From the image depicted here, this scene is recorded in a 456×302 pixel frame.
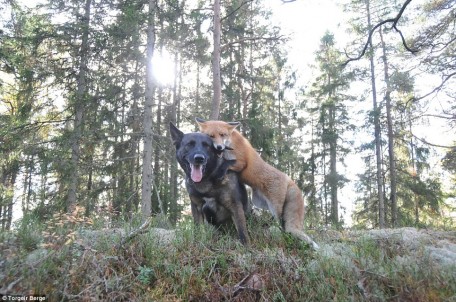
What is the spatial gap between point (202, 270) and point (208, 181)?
5.41 feet

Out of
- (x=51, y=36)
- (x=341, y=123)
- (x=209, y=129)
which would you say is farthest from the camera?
(x=341, y=123)

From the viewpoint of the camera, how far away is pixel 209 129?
277 inches

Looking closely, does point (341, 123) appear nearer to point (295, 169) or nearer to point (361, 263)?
point (295, 169)

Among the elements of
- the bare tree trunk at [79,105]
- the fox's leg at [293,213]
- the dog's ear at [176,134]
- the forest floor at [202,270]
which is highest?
the bare tree trunk at [79,105]

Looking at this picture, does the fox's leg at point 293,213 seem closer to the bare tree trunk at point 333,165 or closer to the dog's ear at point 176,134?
the dog's ear at point 176,134

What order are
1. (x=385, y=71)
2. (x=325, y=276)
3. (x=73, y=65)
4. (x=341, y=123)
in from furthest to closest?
(x=341, y=123), (x=385, y=71), (x=73, y=65), (x=325, y=276)

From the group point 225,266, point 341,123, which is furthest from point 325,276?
point 341,123

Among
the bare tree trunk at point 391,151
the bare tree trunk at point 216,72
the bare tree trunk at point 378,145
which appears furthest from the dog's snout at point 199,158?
the bare tree trunk at point 391,151

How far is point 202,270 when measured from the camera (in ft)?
13.9

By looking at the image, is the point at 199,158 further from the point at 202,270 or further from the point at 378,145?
the point at 378,145

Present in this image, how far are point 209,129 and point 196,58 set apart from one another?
43.1ft

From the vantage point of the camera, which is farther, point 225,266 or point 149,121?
point 149,121

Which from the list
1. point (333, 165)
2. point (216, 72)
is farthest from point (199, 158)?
point (333, 165)

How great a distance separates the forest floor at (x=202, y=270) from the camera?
11.5 feet
